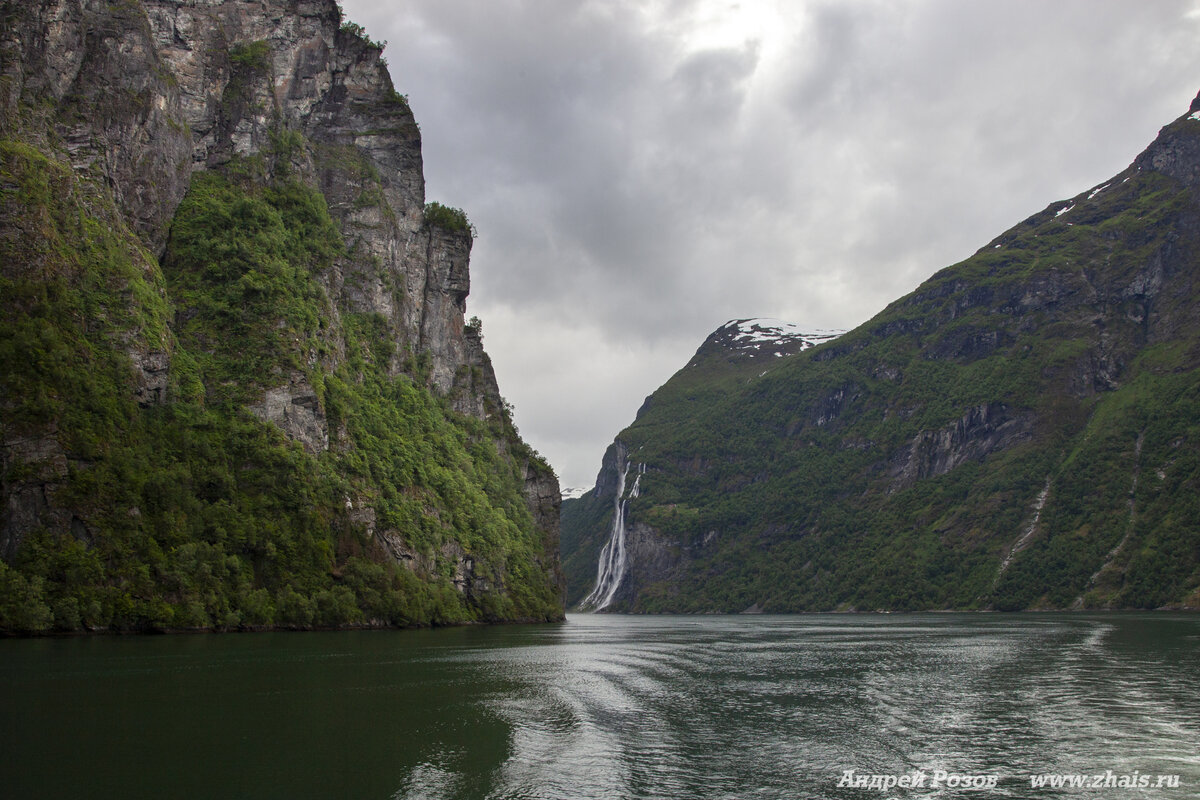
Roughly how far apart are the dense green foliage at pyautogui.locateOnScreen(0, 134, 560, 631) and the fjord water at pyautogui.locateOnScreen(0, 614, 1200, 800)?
43.2ft

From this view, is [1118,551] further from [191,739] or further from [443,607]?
[191,739]

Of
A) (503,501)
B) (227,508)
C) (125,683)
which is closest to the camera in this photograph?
(125,683)

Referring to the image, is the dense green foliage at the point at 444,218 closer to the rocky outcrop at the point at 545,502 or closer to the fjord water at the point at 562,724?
the rocky outcrop at the point at 545,502

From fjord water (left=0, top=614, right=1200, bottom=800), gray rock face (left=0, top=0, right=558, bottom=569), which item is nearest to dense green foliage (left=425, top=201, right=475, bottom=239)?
gray rock face (left=0, top=0, right=558, bottom=569)

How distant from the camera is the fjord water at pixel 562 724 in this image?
19.1 meters

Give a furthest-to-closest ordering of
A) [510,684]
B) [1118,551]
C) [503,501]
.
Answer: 1. [1118,551]
2. [503,501]
3. [510,684]

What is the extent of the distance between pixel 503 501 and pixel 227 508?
204 ft

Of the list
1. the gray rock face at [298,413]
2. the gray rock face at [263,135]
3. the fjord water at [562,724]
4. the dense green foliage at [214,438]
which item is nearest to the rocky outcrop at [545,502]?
the gray rock face at [263,135]

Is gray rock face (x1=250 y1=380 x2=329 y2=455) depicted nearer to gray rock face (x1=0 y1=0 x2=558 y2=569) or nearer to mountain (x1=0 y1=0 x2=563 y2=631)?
gray rock face (x1=0 y1=0 x2=558 y2=569)

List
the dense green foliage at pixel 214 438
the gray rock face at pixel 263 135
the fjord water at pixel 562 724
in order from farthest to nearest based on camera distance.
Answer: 1. the gray rock face at pixel 263 135
2. the dense green foliage at pixel 214 438
3. the fjord water at pixel 562 724

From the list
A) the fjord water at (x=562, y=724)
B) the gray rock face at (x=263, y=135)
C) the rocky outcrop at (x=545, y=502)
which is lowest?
the fjord water at (x=562, y=724)

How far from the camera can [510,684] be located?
124ft

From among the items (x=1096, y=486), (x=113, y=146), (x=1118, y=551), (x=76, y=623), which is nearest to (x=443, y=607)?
(x=76, y=623)

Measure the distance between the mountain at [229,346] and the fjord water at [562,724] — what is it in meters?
13.9
